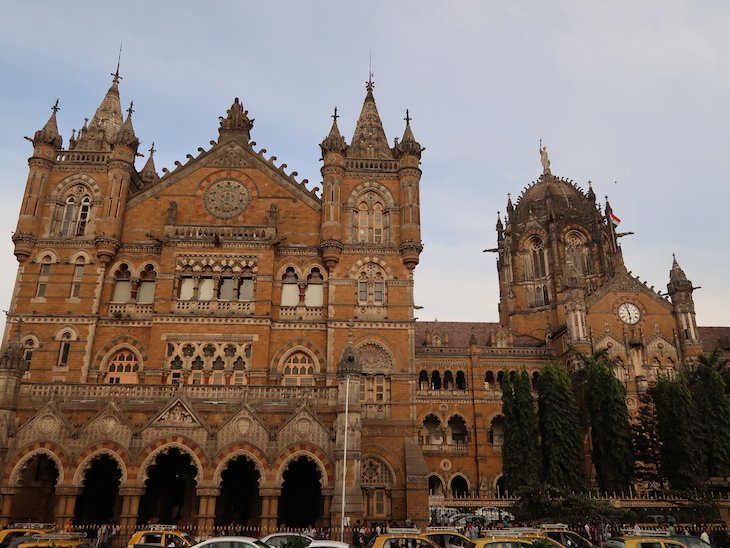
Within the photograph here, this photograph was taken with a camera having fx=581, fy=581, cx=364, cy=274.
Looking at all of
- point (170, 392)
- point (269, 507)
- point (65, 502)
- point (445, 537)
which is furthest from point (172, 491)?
point (445, 537)

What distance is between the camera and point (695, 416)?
3531 centimetres

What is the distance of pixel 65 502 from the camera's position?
81.3 feet

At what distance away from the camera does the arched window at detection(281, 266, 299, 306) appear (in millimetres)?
35191

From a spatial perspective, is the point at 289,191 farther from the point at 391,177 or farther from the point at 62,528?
the point at 62,528

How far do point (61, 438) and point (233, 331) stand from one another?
10.4 metres

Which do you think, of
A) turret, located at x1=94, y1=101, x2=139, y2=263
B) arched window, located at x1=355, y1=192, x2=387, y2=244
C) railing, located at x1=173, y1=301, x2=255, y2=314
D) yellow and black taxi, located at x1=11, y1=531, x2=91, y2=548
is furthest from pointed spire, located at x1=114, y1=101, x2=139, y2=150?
yellow and black taxi, located at x1=11, y1=531, x2=91, y2=548

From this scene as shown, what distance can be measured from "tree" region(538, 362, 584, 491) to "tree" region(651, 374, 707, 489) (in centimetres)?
512

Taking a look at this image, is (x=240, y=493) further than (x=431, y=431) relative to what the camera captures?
No

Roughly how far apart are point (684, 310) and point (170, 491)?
44.2 m

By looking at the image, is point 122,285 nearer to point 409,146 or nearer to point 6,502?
point 6,502

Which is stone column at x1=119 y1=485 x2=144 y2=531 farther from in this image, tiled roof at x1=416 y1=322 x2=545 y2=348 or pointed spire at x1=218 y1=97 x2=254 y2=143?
tiled roof at x1=416 y1=322 x2=545 y2=348

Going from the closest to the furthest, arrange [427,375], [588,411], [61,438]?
[61,438] < [588,411] < [427,375]

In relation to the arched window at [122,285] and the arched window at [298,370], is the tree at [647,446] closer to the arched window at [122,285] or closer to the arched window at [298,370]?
the arched window at [298,370]

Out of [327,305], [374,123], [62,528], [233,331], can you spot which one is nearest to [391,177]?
[374,123]
